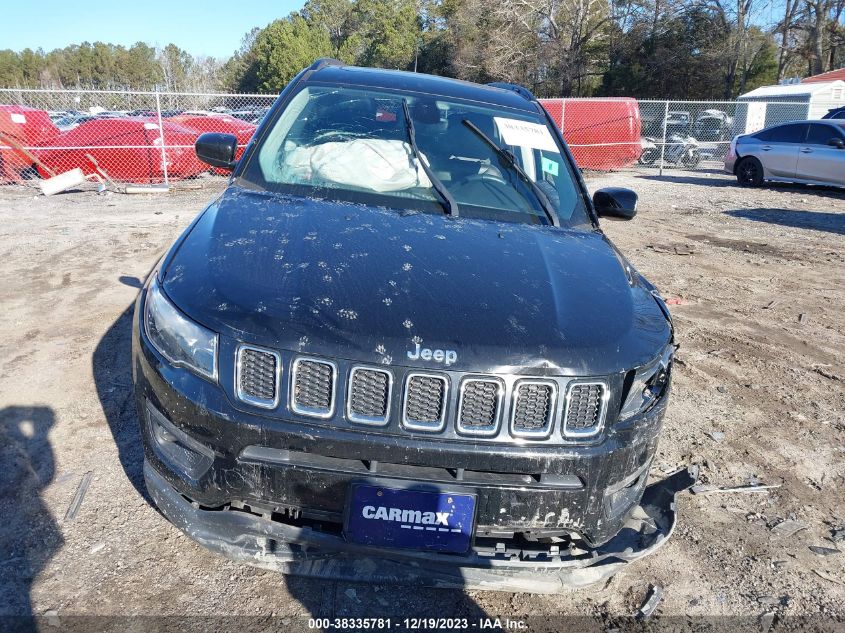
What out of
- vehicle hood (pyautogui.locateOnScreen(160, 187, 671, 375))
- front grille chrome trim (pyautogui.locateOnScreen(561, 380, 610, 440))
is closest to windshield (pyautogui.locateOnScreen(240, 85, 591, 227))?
vehicle hood (pyautogui.locateOnScreen(160, 187, 671, 375))

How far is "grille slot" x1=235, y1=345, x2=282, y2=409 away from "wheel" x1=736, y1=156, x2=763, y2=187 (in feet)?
54.2

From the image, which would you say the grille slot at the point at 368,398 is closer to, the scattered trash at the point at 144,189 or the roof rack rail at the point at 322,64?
the roof rack rail at the point at 322,64

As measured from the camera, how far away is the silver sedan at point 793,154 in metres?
14.3

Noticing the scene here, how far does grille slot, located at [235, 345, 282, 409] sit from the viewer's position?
2025 millimetres

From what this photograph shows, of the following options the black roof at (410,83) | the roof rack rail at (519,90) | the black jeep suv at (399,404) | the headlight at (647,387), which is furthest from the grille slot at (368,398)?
the roof rack rail at (519,90)

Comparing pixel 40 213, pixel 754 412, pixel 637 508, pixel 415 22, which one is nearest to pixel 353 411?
pixel 637 508

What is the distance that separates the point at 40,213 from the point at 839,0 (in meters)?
42.0

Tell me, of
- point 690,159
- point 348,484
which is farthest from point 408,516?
point 690,159

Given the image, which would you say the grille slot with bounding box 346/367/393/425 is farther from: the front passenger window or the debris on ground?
the front passenger window

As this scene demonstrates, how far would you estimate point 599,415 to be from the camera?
2.15 metres

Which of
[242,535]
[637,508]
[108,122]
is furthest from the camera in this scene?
[108,122]

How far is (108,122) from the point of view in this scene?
1326 centimetres

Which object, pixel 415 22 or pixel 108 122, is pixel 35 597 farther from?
pixel 415 22

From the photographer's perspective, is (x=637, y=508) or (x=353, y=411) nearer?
(x=353, y=411)
